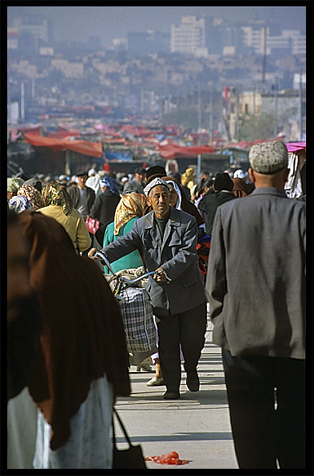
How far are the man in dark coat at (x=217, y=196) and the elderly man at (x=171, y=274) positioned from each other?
2.90 metres

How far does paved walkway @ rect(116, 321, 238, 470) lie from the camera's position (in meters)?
5.42

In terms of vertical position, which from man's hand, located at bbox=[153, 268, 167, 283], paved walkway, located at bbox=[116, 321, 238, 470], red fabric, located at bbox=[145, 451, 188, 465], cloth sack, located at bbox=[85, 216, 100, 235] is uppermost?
cloth sack, located at bbox=[85, 216, 100, 235]

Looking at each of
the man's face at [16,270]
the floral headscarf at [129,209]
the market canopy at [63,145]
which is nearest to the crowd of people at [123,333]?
the man's face at [16,270]

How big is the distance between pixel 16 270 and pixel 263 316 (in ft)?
4.34

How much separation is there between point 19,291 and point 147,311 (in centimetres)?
338

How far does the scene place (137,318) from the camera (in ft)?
21.4

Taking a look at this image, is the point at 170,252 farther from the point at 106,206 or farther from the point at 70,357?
the point at 106,206

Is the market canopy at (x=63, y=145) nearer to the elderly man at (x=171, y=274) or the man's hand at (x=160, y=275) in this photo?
the elderly man at (x=171, y=274)

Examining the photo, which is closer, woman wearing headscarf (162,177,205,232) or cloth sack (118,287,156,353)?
cloth sack (118,287,156,353)

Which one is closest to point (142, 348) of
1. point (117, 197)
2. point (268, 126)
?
point (117, 197)

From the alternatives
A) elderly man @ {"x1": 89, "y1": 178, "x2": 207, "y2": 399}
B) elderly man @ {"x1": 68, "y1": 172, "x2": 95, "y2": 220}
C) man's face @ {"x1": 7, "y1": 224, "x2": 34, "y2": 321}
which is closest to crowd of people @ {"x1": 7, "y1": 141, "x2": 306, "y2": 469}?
man's face @ {"x1": 7, "y1": 224, "x2": 34, "y2": 321}

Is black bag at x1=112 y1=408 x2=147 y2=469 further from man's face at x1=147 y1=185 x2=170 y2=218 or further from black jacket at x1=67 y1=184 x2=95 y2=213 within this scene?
black jacket at x1=67 y1=184 x2=95 y2=213

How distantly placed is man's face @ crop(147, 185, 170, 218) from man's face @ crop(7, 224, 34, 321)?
3.34m

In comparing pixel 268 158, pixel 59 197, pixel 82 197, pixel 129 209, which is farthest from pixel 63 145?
pixel 268 158
